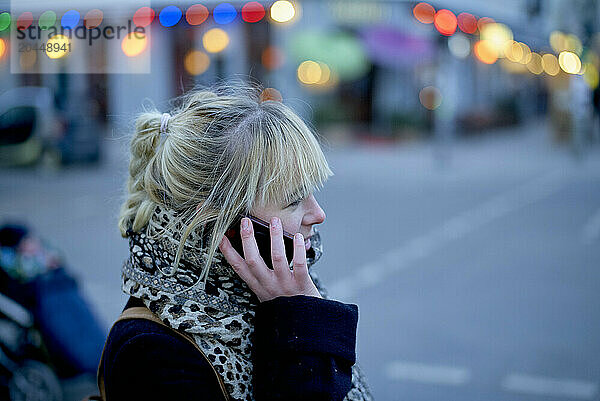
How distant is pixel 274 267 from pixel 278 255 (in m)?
0.03

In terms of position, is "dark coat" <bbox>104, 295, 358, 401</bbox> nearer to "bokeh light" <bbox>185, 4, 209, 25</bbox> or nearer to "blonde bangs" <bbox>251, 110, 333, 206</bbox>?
"blonde bangs" <bbox>251, 110, 333, 206</bbox>

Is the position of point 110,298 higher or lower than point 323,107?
lower

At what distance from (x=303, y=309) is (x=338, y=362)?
0.15m

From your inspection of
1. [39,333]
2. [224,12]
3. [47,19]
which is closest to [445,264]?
[224,12]

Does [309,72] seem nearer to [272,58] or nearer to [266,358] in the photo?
[272,58]

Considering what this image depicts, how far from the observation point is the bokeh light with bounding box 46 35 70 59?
290 centimetres

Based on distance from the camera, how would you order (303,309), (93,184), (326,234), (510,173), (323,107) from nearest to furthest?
1. (303,309)
2. (326,234)
3. (93,184)
4. (510,173)
5. (323,107)

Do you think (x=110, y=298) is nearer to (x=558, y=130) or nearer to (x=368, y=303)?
(x=368, y=303)

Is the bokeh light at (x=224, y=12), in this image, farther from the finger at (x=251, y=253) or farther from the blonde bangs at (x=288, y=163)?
the finger at (x=251, y=253)

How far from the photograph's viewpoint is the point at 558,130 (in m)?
22.7

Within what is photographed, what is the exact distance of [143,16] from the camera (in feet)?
11.8

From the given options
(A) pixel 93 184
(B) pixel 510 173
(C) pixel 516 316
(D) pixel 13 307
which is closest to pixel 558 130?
(B) pixel 510 173

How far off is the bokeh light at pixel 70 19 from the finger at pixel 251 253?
1.87 m

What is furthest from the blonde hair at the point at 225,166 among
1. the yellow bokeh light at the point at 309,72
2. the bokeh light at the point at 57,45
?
the yellow bokeh light at the point at 309,72
